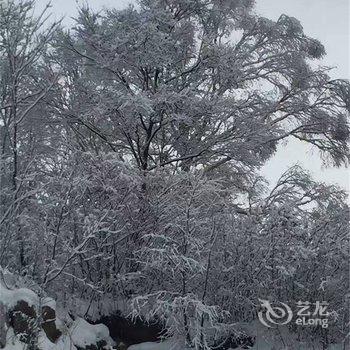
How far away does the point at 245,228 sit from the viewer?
7.79m

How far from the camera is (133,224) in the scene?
785 cm

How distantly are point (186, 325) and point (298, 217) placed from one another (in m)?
2.48

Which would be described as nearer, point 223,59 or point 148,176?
Result: point 148,176

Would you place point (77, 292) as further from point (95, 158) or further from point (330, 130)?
point (330, 130)

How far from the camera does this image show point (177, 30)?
11.5 m

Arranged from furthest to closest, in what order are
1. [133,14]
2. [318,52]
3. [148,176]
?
[318,52] < [133,14] < [148,176]

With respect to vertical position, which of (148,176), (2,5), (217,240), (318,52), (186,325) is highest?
(318,52)

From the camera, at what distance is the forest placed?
6828 mm

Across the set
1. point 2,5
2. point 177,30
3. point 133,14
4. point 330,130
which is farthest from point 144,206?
point 330,130

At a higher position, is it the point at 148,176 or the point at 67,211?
the point at 148,176

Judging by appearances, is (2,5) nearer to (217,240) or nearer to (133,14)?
(133,14)

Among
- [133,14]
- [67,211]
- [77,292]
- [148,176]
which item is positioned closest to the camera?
[67,211]

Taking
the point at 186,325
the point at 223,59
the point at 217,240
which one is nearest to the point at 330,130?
the point at 223,59

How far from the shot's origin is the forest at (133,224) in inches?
269
